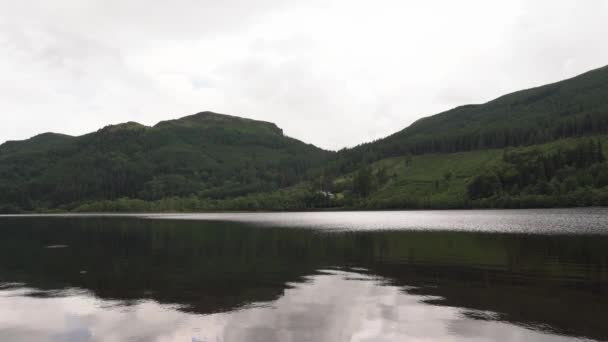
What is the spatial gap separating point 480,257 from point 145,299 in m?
33.5

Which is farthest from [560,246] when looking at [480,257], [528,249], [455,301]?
[455,301]

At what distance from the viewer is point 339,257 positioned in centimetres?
4950

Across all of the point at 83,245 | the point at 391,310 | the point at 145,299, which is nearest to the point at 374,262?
the point at 391,310

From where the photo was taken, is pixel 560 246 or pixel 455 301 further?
pixel 560 246

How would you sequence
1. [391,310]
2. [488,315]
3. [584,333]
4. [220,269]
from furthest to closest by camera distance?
[220,269] < [391,310] < [488,315] < [584,333]

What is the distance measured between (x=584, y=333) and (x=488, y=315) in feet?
15.3

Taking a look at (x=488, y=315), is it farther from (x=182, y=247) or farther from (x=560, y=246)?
(x=182, y=247)

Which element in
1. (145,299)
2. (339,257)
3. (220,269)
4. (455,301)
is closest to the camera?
(455,301)

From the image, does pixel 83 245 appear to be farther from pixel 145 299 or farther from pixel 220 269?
pixel 145 299

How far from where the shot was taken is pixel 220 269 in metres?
41.7

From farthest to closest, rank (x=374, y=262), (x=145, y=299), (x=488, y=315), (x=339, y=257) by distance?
(x=339, y=257)
(x=374, y=262)
(x=145, y=299)
(x=488, y=315)

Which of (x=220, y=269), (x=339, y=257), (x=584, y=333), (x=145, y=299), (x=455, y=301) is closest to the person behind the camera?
(x=584, y=333)

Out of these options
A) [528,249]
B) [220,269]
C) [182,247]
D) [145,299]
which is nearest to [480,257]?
[528,249]

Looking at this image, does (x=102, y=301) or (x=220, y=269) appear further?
(x=220, y=269)
